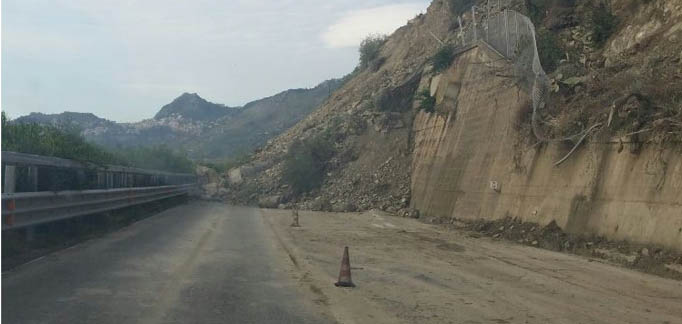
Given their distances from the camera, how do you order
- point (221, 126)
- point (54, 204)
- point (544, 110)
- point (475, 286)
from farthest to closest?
point (221, 126)
point (544, 110)
point (54, 204)
point (475, 286)

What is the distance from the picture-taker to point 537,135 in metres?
19.6

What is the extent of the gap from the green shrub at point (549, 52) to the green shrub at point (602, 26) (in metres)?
1.26

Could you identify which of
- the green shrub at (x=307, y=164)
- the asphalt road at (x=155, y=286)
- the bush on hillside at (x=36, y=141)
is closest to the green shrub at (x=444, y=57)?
the green shrub at (x=307, y=164)

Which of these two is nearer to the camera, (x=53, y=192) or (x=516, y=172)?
(x=53, y=192)

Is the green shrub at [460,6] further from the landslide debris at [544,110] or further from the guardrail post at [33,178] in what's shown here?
the guardrail post at [33,178]

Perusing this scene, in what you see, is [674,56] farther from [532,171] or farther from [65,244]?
[65,244]

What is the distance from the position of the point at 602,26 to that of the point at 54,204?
18.0 metres

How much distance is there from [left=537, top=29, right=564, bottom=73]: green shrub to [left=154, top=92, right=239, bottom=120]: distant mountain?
16072 centimetres

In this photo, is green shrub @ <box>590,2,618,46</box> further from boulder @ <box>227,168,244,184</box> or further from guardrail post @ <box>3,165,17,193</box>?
boulder @ <box>227,168,244,184</box>

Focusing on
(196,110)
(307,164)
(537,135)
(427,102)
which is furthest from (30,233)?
(196,110)

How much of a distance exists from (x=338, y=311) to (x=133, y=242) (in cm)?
836

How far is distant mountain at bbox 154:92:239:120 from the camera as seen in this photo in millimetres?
184875

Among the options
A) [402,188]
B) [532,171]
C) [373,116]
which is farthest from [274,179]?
[532,171]

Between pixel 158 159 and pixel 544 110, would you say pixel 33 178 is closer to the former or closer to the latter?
pixel 544 110
